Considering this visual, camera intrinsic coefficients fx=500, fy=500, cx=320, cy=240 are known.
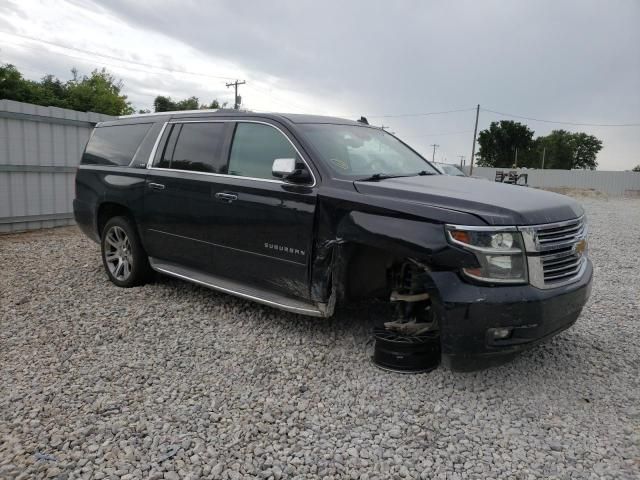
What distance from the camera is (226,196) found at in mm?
4371

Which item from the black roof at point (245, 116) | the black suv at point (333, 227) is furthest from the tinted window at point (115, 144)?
the black roof at point (245, 116)

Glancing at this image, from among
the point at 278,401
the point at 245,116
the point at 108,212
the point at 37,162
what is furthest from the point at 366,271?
the point at 37,162

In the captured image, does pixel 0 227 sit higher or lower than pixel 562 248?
lower

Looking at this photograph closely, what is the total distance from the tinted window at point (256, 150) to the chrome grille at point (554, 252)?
1.92 m

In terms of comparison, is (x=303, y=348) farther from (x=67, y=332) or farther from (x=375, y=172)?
(x=67, y=332)

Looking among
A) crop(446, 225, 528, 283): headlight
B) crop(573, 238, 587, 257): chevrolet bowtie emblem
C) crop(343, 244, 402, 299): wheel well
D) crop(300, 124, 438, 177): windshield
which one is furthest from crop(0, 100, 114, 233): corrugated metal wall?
crop(573, 238, 587, 257): chevrolet bowtie emblem

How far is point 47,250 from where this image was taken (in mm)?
7672

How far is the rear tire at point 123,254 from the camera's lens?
17.7ft

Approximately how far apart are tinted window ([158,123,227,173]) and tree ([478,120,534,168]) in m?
85.4

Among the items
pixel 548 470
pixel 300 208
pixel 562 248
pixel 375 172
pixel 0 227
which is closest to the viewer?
pixel 548 470

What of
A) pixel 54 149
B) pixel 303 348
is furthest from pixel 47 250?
pixel 303 348

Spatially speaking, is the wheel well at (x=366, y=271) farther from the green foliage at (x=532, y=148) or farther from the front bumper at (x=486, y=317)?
the green foliage at (x=532, y=148)

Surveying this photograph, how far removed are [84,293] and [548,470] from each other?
4706 millimetres

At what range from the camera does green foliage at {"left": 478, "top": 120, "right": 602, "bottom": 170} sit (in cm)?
8344
